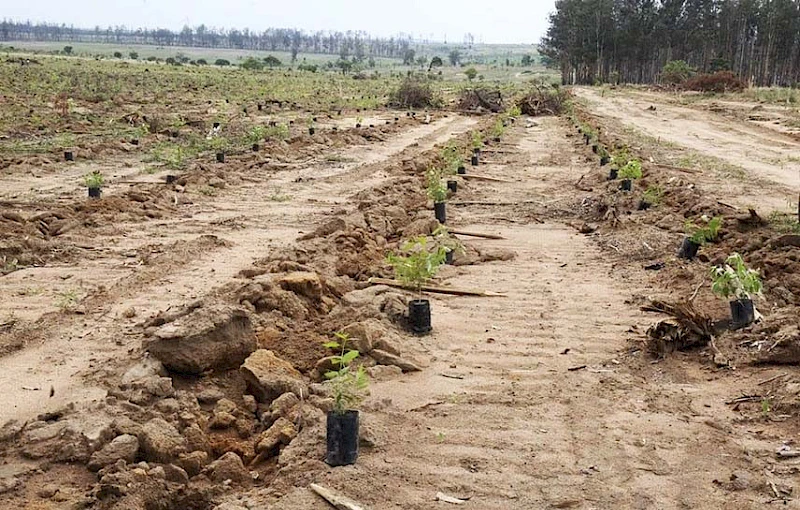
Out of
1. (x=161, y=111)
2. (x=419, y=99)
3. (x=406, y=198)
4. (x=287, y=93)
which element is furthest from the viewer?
(x=287, y=93)

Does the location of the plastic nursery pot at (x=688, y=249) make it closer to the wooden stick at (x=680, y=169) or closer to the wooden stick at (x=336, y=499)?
the wooden stick at (x=336, y=499)

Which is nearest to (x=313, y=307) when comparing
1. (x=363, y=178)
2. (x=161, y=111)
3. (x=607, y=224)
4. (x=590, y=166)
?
(x=607, y=224)

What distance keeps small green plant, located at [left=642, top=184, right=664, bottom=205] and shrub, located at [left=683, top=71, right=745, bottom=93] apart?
3413cm

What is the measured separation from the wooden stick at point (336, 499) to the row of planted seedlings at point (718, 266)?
3.36m

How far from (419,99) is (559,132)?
36.9 ft

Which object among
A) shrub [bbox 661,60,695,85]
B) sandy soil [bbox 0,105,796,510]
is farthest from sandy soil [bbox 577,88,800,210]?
shrub [bbox 661,60,695,85]

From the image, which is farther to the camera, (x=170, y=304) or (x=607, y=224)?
(x=607, y=224)

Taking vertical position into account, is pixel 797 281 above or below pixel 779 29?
below

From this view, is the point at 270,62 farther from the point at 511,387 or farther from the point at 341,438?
the point at 341,438

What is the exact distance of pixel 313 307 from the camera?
21.1 feet

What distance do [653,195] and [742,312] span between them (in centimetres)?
540

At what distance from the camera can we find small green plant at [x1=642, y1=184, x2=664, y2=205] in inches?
419

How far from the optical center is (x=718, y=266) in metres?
6.51

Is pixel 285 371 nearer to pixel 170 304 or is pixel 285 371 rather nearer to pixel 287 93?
pixel 170 304
